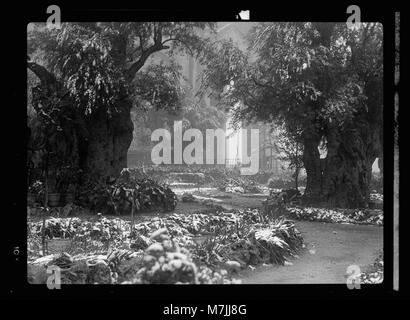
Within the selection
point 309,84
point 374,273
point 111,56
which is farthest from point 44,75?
point 374,273

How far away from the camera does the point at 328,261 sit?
6.61 metres

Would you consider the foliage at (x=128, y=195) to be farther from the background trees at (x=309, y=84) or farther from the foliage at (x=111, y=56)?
the background trees at (x=309, y=84)

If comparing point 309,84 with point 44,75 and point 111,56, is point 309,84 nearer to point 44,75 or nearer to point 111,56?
point 111,56

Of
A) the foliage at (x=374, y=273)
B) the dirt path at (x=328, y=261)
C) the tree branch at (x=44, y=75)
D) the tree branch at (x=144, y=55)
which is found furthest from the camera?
the tree branch at (x=144, y=55)

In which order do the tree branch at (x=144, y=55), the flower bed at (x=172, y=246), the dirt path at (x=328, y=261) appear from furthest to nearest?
the tree branch at (x=144, y=55)
the dirt path at (x=328, y=261)
the flower bed at (x=172, y=246)

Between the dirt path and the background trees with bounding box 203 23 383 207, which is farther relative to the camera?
the background trees with bounding box 203 23 383 207

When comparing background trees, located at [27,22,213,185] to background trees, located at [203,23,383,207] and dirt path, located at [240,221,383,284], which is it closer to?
background trees, located at [203,23,383,207]

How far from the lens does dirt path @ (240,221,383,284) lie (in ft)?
20.6

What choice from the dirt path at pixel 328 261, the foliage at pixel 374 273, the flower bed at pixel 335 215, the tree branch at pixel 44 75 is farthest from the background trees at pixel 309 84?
the tree branch at pixel 44 75

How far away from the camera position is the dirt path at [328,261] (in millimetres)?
6266

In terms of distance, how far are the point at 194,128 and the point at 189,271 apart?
243cm

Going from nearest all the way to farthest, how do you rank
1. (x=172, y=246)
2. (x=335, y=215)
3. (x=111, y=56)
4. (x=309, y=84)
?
(x=172, y=246), (x=309, y=84), (x=111, y=56), (x=335, y=215)

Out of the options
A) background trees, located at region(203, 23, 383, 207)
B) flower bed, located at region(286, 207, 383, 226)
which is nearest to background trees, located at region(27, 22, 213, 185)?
background trees, located at region(203, 23, 383, 207)
